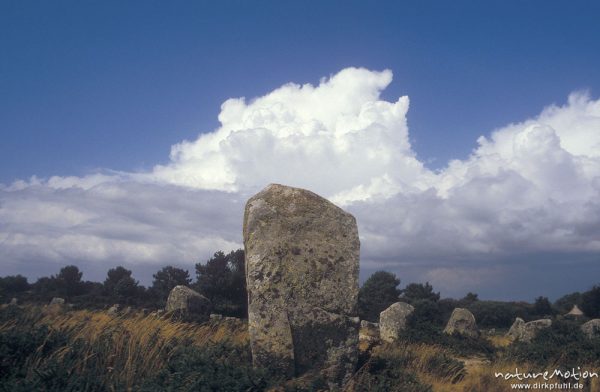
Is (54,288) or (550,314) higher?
(54,288)

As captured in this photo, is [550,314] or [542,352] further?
[550,314]

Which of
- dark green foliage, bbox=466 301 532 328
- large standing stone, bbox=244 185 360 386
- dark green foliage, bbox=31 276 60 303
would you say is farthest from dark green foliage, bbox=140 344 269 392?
dark green foliage, bbox=466 301 532 328

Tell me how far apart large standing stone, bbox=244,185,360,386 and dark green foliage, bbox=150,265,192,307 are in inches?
959

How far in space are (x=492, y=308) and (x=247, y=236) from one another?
35.5m

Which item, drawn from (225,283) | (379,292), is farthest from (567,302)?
(225,283)

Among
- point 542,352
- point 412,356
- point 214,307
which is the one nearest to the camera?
point 412,356

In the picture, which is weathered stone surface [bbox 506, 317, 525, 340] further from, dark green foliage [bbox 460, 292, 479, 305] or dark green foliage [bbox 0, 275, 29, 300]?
dark green foliage [bbox 0, 275, 29, 300]

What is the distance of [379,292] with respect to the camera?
38688 millimetres

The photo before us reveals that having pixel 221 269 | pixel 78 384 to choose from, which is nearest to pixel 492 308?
pixel 221 269

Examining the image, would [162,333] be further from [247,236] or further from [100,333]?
[247,236]

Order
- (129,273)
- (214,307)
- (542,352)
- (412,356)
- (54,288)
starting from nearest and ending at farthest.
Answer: (412,356) → (542,352) → (214,307) → (54,288) → (129,273)

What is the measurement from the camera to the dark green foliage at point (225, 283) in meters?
25.0

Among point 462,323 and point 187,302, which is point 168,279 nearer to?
point 187,302

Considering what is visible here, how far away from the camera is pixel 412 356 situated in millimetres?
11414
